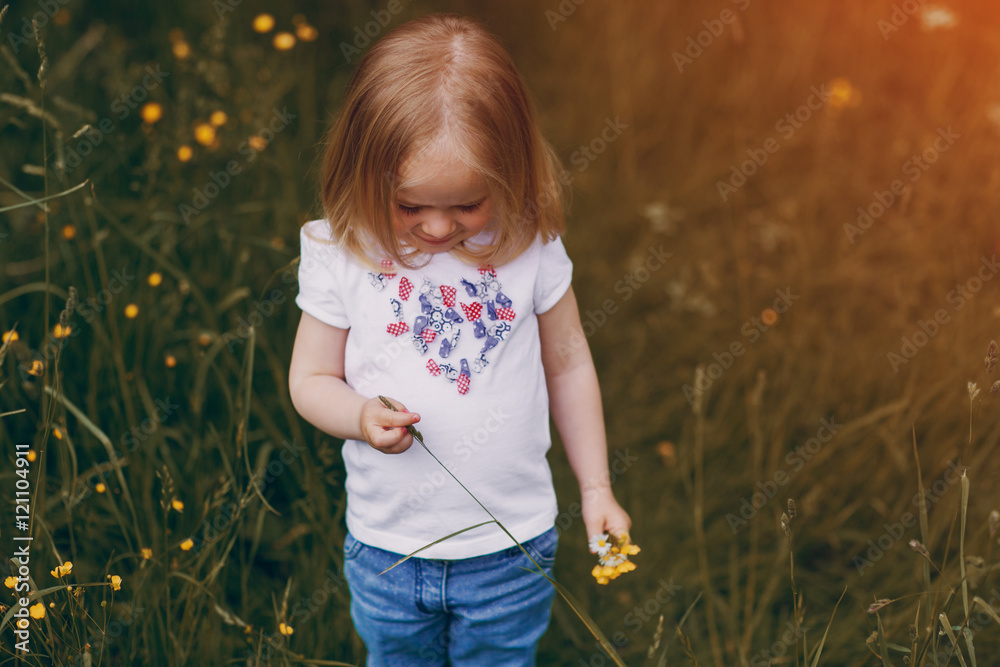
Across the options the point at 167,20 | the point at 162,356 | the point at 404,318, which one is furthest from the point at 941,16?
the point at 167,20

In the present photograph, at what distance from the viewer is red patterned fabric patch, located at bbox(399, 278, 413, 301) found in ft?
4.07

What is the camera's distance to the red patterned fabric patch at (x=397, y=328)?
1.24 m

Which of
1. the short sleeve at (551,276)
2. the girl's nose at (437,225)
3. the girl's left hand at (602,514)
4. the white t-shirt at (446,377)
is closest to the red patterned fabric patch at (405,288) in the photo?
the white t-shirt at (446,377)

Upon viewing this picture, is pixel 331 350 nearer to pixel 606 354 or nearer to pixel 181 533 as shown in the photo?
pixel 181 533

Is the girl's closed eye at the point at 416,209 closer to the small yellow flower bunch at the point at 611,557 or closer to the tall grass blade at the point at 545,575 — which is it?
the tall grass blade at the point at 545,575

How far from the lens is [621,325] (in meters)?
2.88

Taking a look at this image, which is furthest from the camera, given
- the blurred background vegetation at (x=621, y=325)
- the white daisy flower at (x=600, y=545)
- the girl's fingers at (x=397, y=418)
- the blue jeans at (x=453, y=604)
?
the blurred background vegetation at (x=621, y=325)

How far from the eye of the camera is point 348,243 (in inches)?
48.9

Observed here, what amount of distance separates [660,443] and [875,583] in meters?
0.72

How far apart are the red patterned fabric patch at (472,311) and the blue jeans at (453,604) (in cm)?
39

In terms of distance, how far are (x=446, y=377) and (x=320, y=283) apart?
0.25m

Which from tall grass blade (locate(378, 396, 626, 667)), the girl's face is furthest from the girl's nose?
tall grass blade (locate(378, 396, 626, 667))

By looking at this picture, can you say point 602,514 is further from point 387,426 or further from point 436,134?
point 436,134

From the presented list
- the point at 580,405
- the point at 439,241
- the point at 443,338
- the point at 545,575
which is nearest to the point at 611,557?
the point at 545,575
